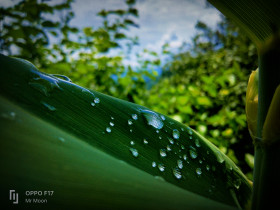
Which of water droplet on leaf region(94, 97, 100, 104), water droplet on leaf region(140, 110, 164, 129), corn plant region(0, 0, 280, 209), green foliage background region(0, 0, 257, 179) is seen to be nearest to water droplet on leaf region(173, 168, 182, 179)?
corn plant region(0, 0, 280, 209)

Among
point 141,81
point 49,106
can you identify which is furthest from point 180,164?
point 141,81

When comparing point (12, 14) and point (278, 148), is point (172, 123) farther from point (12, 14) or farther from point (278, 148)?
point (12, 14)

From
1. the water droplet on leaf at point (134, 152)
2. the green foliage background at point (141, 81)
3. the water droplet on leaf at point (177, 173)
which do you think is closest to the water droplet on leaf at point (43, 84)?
the water droplet on leaf at point (134, 152)

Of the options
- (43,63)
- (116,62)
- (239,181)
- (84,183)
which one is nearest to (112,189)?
(84,183)

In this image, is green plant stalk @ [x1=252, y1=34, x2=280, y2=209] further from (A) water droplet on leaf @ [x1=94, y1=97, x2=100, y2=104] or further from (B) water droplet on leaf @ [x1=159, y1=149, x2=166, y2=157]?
(A) water droplet on leaf @ [x1=94, y1=97, x2=100, y2=104]

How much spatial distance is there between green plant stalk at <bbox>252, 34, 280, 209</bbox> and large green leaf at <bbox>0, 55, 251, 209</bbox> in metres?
0.10

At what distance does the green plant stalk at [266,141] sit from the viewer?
0.35 m

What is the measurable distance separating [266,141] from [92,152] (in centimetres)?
30

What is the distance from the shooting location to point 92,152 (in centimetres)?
35

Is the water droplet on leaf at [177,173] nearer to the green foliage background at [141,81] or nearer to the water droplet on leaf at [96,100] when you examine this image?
the water droplet on leaf at [96,100]

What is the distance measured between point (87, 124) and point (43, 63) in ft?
5.06

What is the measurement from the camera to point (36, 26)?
1482 millimetres

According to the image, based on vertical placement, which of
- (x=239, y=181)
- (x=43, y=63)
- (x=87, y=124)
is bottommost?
(x=239, y=181)

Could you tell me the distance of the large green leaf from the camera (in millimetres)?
307
